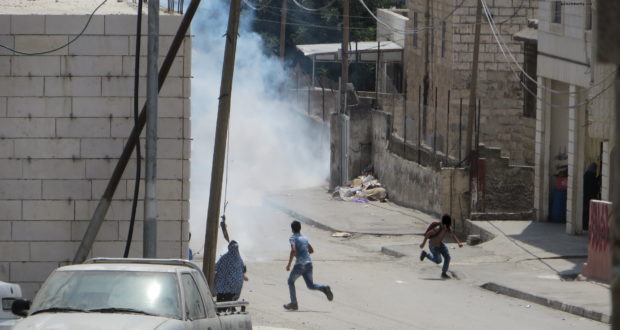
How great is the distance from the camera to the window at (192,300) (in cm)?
1045

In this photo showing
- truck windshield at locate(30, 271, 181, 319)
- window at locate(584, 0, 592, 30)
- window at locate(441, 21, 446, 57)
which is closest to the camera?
truck windshield at locate(30, 271, 181, 319)

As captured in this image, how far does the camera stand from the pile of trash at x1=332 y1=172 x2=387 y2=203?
39.2 meters

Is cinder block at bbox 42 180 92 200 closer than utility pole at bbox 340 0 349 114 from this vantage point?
Yes

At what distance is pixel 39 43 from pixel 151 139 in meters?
2.39

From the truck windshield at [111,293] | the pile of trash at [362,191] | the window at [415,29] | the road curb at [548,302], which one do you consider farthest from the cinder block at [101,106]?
the window at [415,29]

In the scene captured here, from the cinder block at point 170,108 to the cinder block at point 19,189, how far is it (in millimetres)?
2006

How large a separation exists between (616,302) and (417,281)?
20.0 metres

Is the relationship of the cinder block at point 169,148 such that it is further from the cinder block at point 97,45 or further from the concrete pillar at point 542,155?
the concrete pillar at point 542,155

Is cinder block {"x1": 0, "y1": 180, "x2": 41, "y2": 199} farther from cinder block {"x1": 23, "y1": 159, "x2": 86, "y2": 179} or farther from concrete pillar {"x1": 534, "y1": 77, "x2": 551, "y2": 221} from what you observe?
concrete pillar {"x1": 534, "y1": 77, "x2": 551, "y2": 221}

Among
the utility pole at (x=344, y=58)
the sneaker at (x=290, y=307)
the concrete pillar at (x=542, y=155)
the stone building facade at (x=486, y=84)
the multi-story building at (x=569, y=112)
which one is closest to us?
the sneaker at (x=290, y=307)

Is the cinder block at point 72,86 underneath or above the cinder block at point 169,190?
above

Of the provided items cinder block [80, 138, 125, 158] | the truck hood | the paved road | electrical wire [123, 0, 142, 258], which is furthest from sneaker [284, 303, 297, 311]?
the truck hood

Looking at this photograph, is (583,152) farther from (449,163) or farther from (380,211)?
(380,211)

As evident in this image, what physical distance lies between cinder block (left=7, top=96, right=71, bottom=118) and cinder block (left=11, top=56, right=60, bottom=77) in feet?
1.15
